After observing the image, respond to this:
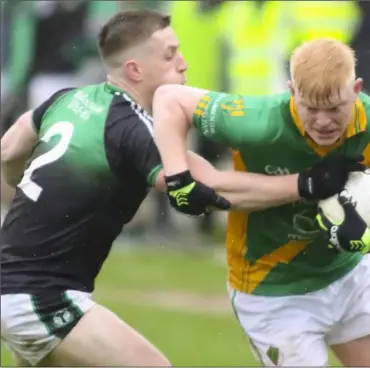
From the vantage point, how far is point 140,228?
11617 millimetres

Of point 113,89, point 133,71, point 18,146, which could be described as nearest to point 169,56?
point 133,71

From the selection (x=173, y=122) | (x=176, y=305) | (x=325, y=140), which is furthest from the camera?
(x=176, y=305)

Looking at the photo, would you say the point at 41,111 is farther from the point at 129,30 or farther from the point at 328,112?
the point at 328,112

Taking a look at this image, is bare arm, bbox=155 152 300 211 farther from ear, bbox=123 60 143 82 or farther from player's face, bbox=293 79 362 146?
ear, bbox=123 60 143 82

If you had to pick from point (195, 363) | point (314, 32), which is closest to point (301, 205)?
point (195, 363)

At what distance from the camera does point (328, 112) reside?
4594mm

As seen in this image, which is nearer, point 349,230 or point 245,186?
point 349,230

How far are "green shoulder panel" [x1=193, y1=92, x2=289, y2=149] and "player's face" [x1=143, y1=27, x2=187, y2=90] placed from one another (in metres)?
0.62

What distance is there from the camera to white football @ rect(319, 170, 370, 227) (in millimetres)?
4719

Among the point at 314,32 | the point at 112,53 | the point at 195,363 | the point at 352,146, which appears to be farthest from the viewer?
the point at 314,32

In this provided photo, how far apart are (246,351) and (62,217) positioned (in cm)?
296

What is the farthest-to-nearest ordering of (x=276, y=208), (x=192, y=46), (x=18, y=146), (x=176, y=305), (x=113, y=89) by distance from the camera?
(x=192, y=46), (x=176, y=305), (x=18, y=146), (x=113, y=89), (x=276, y=208)

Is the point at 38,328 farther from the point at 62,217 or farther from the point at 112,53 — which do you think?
the point at 112,53

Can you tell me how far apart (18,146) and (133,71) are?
1.97 ft
